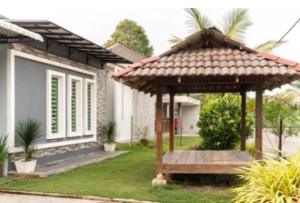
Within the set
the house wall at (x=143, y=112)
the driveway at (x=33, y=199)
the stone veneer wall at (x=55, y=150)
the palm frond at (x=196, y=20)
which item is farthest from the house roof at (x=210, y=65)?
the house wall at (x=143, y=112)

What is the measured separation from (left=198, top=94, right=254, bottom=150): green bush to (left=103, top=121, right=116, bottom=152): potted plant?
3.99 metres

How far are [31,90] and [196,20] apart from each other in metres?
10.4

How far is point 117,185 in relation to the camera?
31.9 feet

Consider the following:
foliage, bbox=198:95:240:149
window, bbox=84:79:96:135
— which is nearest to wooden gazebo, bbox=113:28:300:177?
foliage, bbox=198:95:240:149

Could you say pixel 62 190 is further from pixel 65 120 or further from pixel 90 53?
pixel 90 53

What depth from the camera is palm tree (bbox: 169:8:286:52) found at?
64.1 feet

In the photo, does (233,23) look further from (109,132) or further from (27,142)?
(27,142)

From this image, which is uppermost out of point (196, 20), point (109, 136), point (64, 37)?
point (196, 20)

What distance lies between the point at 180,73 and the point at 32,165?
16.6 feet

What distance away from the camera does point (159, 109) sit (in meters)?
9.75

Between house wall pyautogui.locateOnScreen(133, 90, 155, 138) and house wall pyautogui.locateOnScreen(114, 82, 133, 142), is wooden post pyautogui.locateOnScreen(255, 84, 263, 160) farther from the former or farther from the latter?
house wall pyautogui.locateOnScreen(133, 90, 155, 138)

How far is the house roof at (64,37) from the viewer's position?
10633mm

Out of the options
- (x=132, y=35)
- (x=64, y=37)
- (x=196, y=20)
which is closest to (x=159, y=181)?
(x=64, y=37)

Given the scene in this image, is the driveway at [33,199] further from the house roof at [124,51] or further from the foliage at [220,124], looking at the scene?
the house roof at [124,51]
